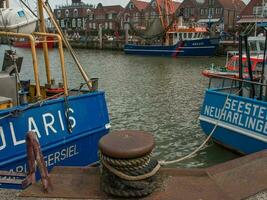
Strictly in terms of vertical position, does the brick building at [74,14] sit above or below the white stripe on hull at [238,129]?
Answer: above

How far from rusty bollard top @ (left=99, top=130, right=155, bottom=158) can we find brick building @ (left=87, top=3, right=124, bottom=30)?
8600 cm

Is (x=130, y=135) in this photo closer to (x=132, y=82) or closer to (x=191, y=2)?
(x=132, y=82)

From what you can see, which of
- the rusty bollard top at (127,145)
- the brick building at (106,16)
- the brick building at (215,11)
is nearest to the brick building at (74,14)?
the brick building at (106,16)

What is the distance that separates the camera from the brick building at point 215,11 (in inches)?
2795

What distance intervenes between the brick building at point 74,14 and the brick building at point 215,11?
113 feet

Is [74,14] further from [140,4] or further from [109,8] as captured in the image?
[140,4]

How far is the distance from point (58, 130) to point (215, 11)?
71284 millimetres

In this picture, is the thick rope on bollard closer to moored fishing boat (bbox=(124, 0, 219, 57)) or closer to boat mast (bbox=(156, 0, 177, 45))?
moored fishing boat (bbox=(124, 0, 219, 57))

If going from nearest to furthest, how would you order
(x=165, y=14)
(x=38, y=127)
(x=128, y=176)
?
(x=128, y=176) < (x=38, y=127) < (x=165, y=14)

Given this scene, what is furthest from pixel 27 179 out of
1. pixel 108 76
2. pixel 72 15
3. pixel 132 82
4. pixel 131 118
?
pixel 72 15

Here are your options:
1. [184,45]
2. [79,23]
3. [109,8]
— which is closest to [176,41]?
[184,45]

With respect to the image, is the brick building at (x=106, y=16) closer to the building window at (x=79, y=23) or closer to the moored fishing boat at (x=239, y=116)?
the building window at (x=79, y=23)

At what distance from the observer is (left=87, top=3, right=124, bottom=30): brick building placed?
89.5 meters

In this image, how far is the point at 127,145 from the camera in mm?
3336
